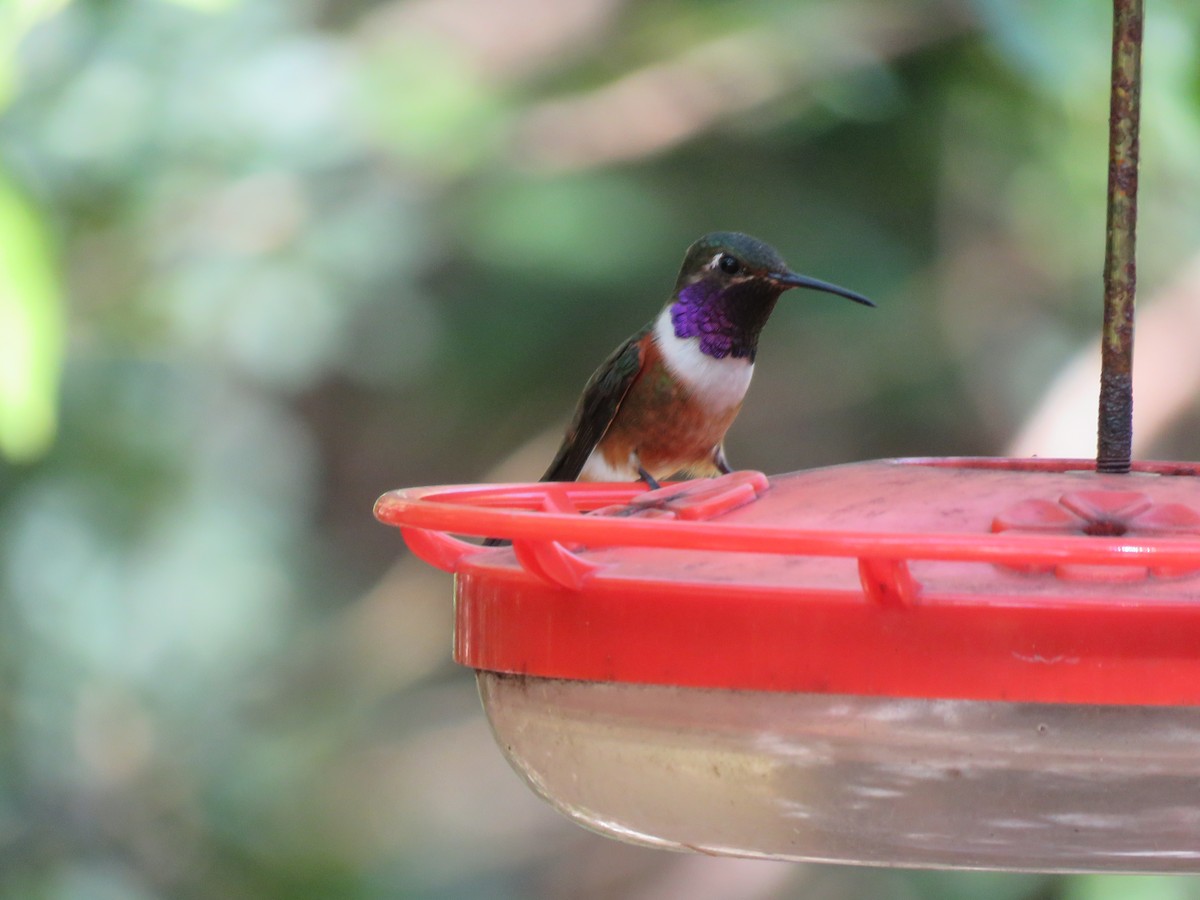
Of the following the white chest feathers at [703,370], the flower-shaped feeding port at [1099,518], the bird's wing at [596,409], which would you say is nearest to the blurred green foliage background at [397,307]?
the white chest feathers at [703,370]

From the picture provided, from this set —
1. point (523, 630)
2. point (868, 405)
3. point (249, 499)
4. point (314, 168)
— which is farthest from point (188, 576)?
point (523, 630)

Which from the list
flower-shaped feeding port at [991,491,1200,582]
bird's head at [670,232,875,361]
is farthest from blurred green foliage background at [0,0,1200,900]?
flower-shaped feeding port at [991,491,1200,582]

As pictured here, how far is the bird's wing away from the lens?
10.2 feet

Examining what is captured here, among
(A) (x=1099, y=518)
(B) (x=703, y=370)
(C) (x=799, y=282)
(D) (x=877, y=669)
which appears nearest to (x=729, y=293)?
(B) (x=703, y=370)

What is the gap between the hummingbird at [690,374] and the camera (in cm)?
340

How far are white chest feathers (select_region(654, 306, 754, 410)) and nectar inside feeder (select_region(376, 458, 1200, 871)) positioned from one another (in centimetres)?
207

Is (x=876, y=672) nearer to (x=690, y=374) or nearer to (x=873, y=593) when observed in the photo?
(x=873, y=593)

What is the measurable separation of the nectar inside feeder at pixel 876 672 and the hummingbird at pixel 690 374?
206 cm

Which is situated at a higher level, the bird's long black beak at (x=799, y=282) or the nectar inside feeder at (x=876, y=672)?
the bird's long black beak at (x=799, y=282)

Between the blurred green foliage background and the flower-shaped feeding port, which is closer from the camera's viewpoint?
the flower-shaped feeding port

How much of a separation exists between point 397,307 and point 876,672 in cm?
472

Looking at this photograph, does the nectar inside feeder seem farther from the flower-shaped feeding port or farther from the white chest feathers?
the white chest feathers

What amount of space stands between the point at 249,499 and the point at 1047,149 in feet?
9.14

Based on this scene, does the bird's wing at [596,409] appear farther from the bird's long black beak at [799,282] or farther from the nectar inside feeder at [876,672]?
the nectar inside feeder at [876,672]
